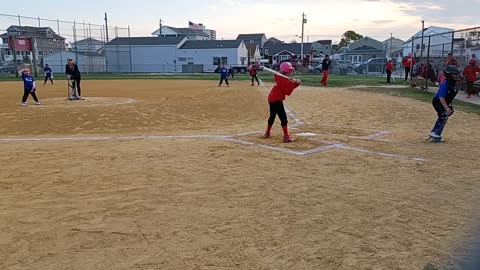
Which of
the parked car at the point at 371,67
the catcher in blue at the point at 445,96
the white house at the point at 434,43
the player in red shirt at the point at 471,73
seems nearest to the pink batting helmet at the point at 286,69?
the catcher in blue at the point at 445,96

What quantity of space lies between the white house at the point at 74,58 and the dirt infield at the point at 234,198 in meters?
53.9

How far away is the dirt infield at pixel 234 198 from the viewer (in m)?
3.64

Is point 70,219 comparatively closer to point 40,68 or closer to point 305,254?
point 305,254

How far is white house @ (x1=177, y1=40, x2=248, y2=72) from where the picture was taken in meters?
66.1

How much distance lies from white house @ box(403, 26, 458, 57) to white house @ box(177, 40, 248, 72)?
25278 mm

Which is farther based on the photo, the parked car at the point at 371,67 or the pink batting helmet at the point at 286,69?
the parked car at the point at 371,67

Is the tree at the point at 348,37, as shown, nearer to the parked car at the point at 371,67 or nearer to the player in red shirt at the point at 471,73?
the parked car at the point at 371,67

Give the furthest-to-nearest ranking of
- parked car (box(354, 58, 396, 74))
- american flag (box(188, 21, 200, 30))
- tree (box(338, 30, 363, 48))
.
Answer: tree (box(338, 30, 363, 48)), american flag (box(188, 21, 200, 30)), parked car (box(354, 58, 396, 74))

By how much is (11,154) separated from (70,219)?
399cm

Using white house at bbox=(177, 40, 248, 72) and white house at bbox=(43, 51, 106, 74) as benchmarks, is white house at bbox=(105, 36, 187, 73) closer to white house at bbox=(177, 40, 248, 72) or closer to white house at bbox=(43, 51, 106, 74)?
white house at bbox=(177, 40, 248, 72)

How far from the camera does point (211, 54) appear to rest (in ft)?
220

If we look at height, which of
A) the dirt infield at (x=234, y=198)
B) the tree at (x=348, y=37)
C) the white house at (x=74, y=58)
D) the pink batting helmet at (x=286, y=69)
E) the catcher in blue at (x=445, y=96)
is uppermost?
the tree at (x=348, y=37)

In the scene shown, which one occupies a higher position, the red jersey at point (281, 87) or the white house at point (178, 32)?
the white house at point (178, 32)

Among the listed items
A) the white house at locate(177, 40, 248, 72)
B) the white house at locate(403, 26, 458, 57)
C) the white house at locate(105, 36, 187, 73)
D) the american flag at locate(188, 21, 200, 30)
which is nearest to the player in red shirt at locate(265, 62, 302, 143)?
the white house at locate(403, 26, 458, 57)
